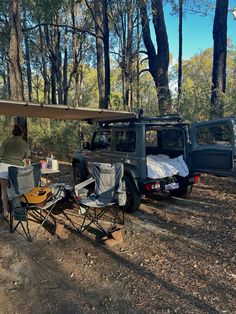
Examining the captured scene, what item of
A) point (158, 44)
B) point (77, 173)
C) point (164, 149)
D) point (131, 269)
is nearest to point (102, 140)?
point (164, 149)

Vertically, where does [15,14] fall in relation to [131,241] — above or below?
above

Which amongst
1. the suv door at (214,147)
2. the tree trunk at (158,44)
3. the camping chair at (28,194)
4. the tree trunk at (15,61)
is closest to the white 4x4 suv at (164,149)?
the suv door at (214,147)

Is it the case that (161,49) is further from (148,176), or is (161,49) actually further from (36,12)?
(148,176)

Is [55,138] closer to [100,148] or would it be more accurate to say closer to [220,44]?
[100,148]

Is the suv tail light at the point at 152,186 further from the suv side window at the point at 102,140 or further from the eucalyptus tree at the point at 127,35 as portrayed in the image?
the eucalyptus tree at the point at 127,35

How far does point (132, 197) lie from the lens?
5.42m

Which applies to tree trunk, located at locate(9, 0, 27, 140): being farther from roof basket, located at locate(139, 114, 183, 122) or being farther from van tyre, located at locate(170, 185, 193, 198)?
van tyre, located at locate(170, 185, 193, 198)

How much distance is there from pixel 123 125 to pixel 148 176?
1308mm

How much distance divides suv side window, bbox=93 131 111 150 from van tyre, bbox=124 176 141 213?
1.30 metres

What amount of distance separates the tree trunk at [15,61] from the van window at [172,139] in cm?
457

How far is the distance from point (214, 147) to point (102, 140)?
8.77ft

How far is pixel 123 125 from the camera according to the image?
5.88 meters

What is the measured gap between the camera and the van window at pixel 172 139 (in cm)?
629

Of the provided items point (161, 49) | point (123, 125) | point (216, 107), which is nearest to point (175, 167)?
point (123, 125)
